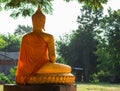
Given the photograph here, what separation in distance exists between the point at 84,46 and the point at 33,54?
46961 millimetres

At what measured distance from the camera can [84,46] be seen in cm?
5294

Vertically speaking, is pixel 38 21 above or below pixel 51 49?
above

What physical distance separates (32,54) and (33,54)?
16mm

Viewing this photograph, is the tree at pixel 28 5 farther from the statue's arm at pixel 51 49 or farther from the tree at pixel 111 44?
the tree at pixel 111 44

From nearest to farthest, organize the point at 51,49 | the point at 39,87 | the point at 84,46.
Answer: the point at 39,87
the point at 51,49
the point at 84,46

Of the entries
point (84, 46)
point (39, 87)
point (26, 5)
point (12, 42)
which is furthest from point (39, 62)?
point (12, 42)

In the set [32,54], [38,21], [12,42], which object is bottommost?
[32,54]

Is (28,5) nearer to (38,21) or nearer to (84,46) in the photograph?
(38,21)

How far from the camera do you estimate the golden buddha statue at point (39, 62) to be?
585 cm

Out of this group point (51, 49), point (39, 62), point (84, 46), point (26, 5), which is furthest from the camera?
point (84, 46)

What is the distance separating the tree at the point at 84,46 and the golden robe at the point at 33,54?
151ft

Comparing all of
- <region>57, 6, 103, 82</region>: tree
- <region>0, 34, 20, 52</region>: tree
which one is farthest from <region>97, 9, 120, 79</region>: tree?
<region>0, 34, 20, 52</region>: tree

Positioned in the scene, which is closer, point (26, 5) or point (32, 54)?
point (32, 54)

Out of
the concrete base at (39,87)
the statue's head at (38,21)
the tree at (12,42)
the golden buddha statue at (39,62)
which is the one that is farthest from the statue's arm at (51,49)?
the tree at (12,42)
